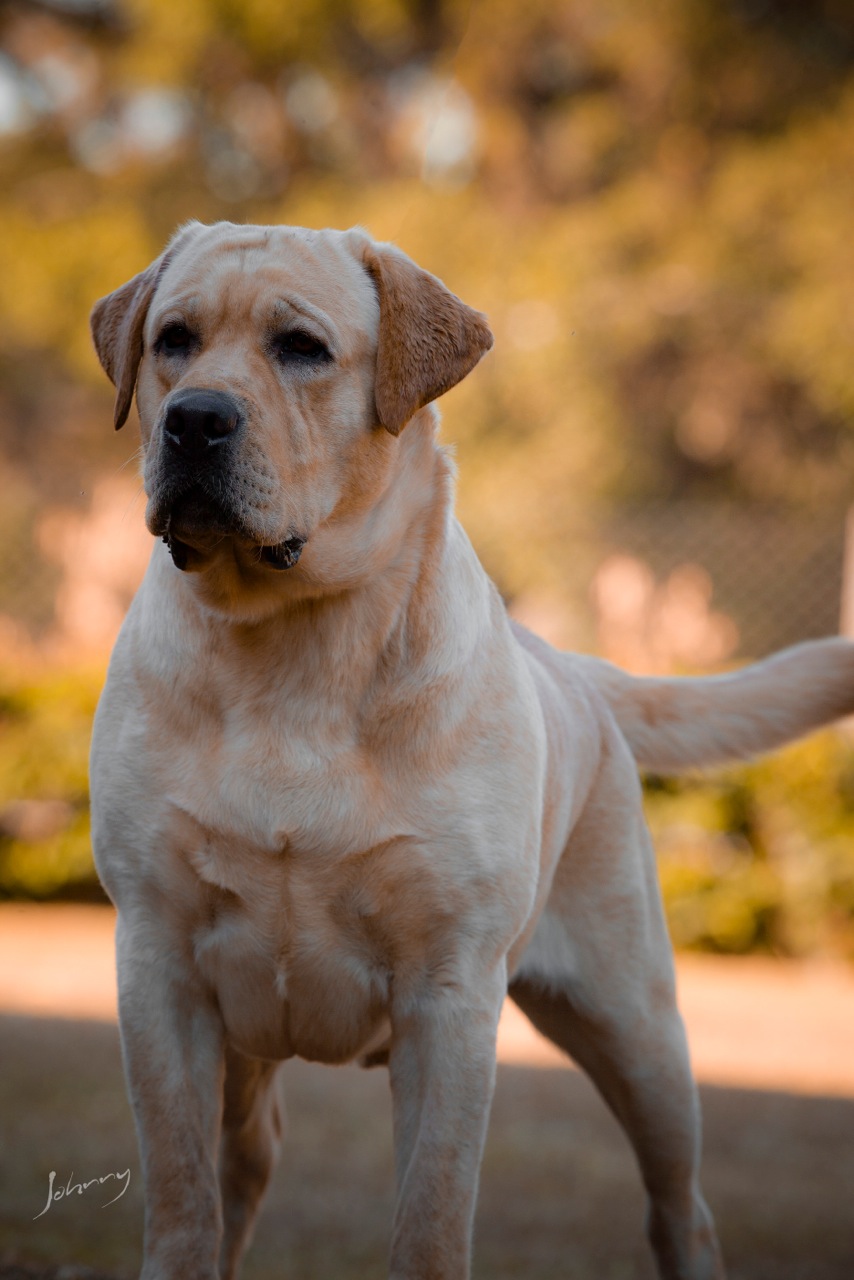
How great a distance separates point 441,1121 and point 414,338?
1.53 metres

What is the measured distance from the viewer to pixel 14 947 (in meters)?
8.88

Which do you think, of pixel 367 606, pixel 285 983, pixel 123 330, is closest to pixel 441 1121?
pixel 285 983

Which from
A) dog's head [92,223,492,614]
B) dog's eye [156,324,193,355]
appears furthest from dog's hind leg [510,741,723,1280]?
dog's eye [156,324,193,355]

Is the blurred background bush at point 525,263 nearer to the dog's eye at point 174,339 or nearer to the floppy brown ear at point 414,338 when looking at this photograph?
the dog's eye at point 174,339

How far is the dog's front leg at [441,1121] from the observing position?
2594 millimetres

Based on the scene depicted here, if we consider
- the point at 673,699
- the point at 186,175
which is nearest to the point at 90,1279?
the point at 673,699

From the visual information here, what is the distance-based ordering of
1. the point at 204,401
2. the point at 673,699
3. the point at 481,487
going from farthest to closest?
the point at 481,487
the point at 673,699
the point at 204,401

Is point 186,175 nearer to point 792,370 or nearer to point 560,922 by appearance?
point 792,370

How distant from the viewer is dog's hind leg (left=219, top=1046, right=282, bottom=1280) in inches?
134

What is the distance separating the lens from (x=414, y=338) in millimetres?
2809

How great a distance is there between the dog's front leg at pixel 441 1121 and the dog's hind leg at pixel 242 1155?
84 cm

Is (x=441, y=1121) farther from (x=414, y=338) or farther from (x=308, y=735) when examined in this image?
(x=414, y=338)

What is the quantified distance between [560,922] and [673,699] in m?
0.83

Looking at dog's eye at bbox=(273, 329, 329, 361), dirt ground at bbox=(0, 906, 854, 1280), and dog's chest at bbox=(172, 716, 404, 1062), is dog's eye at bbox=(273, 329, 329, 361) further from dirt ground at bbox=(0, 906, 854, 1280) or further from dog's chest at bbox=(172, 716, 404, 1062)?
dirt ground at bbox=(0, 906, 854, 1280)
